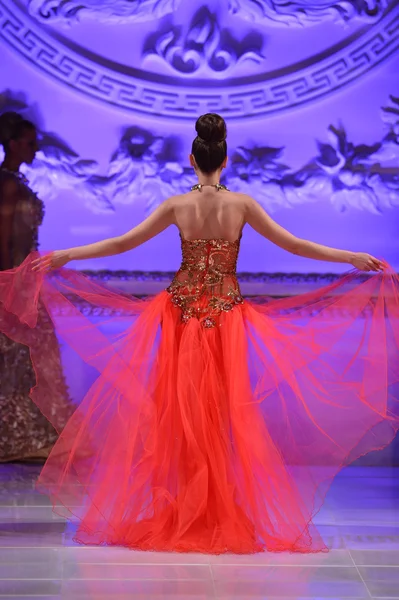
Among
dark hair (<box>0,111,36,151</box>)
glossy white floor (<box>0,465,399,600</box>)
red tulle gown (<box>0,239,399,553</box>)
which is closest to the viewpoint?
glossy white floor (<box>0,465,399,600</box>)

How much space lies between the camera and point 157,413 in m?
3.51

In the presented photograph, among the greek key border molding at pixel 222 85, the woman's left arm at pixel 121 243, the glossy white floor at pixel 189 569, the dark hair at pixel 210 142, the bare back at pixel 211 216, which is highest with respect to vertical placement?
the greek key border molding at pixel 222 85

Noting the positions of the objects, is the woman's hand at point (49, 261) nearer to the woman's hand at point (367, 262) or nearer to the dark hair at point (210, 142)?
→ the dark hair at point (210, 142)

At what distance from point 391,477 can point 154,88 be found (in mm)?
2385

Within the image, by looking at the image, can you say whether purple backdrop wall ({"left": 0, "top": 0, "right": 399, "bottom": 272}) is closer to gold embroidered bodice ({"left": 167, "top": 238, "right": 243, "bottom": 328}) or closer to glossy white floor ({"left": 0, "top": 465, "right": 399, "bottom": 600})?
gold embroidered bodice ({"left": 167, "top": 238, "right": 243, "bottom": 328})

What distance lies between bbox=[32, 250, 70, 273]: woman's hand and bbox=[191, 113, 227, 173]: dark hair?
0.60 metres

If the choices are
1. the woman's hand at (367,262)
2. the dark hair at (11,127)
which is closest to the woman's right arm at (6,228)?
the dark hair at (11,127)

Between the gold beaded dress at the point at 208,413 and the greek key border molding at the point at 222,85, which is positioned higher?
the greek key border molding at the point at 222,85

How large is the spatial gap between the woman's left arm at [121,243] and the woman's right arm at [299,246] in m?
0.29

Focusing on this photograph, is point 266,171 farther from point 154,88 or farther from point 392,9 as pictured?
point 392,9

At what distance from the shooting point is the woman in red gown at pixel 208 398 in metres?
3.44

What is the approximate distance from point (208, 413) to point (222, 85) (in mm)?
2478

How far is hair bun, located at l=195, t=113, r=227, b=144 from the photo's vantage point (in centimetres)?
354

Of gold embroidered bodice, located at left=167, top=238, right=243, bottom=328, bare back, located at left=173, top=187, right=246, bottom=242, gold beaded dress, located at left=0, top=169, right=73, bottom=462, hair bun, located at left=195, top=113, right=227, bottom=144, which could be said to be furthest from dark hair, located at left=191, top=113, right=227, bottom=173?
gold beaded dress, located at left=0, top=169, right=73, bottom=462
